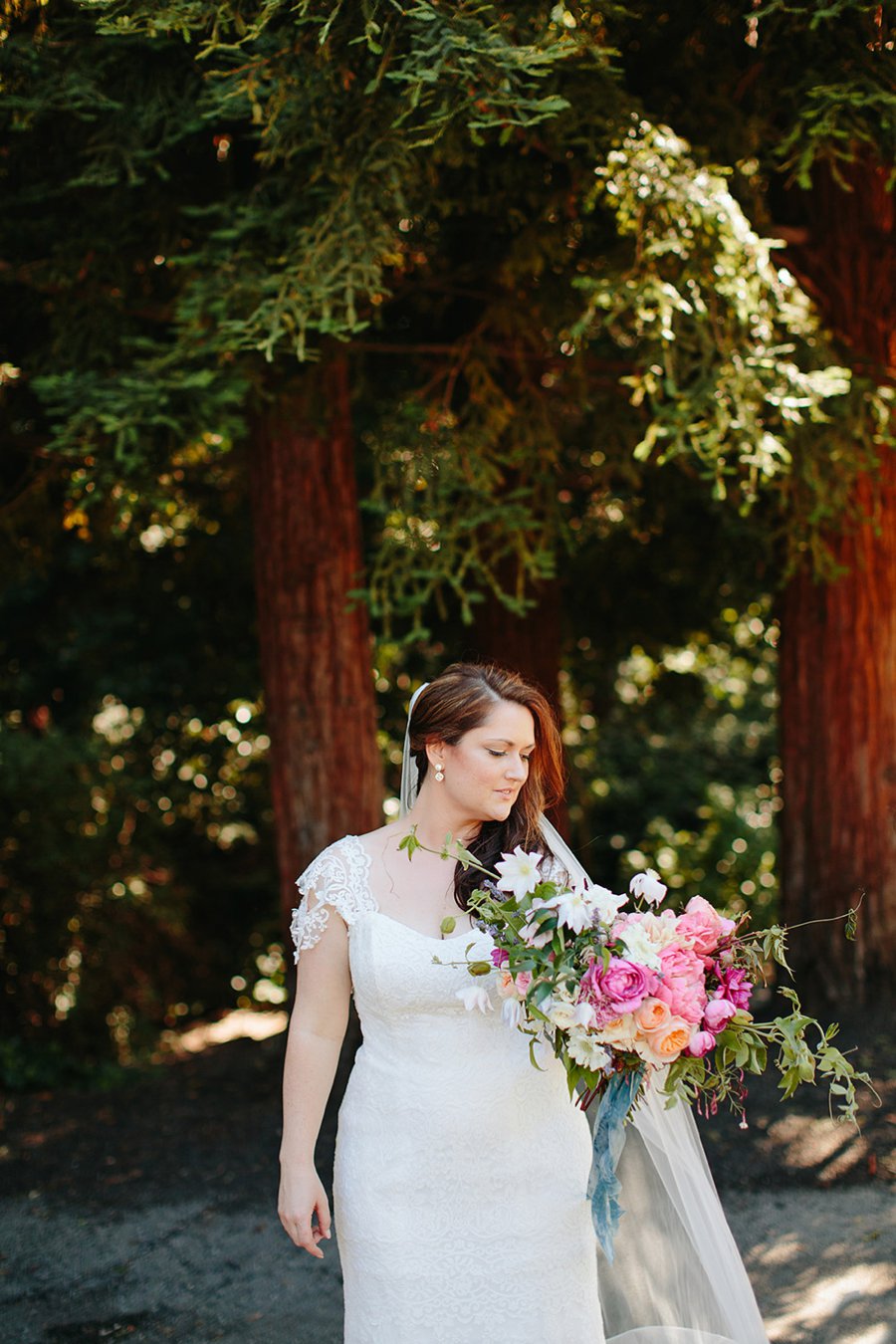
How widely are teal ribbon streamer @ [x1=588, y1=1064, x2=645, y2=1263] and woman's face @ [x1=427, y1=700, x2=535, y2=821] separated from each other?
0.68 meters

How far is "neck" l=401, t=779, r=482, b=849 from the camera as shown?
120 inches

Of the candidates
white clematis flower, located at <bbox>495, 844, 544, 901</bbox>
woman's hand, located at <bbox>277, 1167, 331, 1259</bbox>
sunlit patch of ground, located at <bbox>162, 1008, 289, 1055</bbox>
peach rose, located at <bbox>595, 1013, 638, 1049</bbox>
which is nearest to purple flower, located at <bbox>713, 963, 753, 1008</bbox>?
peach rose, located at <bbox>595, 1013, 638, 1049</bbox>

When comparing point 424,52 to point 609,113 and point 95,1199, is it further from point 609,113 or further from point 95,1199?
point 95,1199

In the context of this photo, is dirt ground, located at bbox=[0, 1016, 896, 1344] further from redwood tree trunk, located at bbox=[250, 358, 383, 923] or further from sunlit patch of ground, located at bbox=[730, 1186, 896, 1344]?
redwood tree trunk, located at bbox=[250, 358, 383, 923]

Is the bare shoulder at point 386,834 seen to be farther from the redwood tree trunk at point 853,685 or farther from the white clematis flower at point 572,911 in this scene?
the redwood tree trunk at point 853,685

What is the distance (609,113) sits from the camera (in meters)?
4.94

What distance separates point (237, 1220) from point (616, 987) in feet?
12.0

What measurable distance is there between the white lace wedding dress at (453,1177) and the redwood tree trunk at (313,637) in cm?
364

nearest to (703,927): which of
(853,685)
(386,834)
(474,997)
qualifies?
(474,997)

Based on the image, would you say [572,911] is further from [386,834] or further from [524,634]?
[524,634]

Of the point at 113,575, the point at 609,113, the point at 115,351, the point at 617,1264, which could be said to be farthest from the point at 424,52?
the point at 113,575

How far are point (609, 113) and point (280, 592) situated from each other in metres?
2.80

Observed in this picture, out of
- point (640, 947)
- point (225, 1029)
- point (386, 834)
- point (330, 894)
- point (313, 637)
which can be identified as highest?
point (313, 637)

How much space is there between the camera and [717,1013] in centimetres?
255
